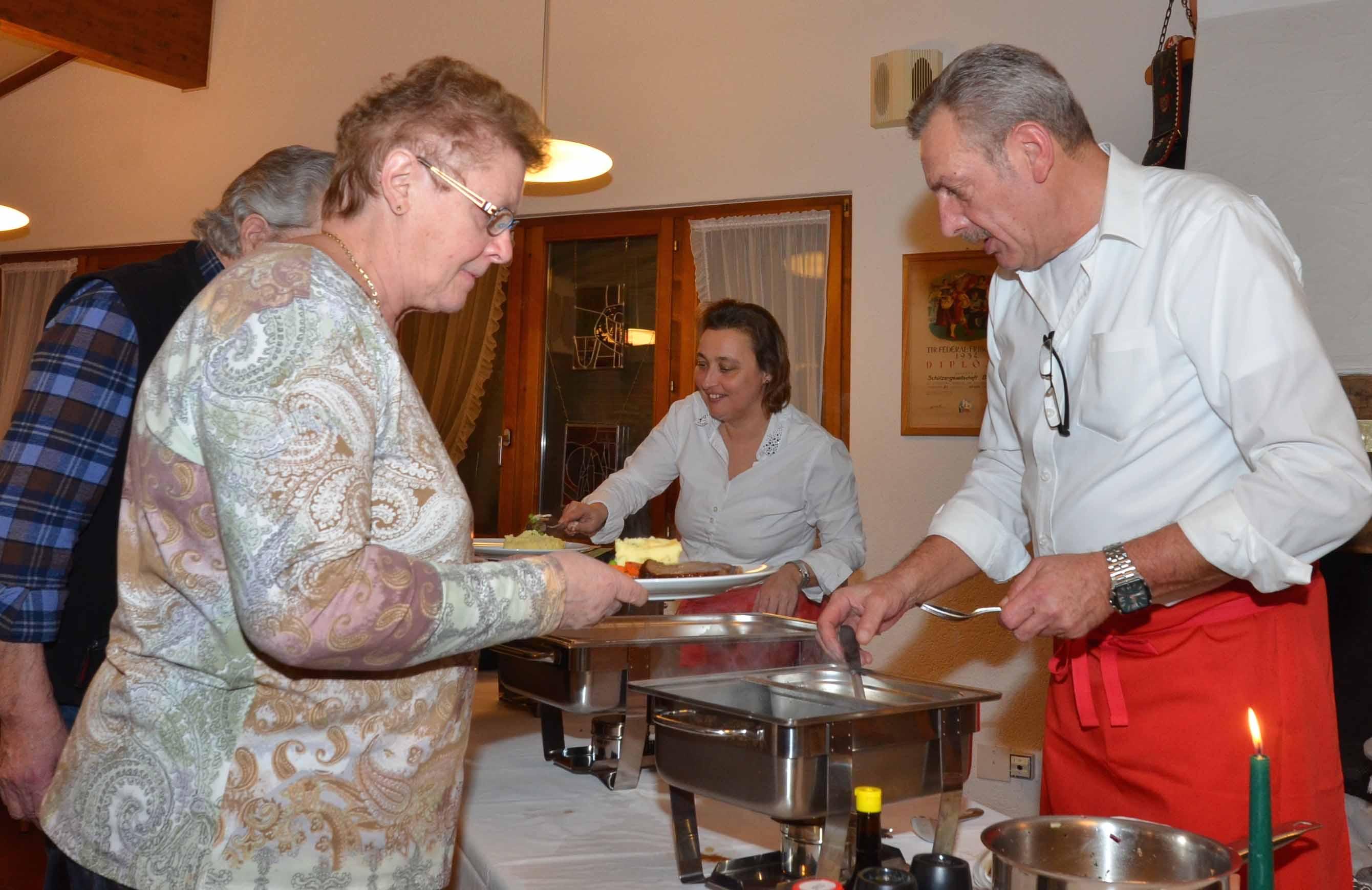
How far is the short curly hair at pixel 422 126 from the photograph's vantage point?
45.3 inches

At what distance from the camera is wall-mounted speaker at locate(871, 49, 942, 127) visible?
446 centimetres

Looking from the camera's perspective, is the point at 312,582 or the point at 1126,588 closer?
the point at 312,582

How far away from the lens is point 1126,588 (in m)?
1.36

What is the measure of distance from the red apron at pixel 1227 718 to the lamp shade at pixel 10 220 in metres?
5.24

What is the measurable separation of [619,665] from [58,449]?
829 mm

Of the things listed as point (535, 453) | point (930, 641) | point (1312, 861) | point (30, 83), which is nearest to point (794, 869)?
point (1312, 861)

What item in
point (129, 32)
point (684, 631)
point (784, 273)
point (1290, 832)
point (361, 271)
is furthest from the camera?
point (129, 32)

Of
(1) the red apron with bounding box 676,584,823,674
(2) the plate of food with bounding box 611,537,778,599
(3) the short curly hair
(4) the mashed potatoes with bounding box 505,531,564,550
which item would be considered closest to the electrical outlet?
(2) the plate of food with bounding box 611,537,778,599

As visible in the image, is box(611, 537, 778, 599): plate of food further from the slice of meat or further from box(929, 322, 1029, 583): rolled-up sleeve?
box(929, 322, 1029, 583): rolled-up sleeve

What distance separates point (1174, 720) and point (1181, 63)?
2116 mm

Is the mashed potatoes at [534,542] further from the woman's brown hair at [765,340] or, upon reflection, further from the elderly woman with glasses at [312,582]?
the elderly woman with glasses at [312,582]

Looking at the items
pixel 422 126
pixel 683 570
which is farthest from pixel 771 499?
pixel 422 126

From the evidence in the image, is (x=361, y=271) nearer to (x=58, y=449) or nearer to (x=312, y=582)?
(x=312, y=582)

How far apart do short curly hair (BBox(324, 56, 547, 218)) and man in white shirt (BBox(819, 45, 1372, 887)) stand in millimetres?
725
